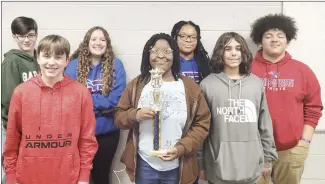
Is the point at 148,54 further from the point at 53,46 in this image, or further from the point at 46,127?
the point at 46,127

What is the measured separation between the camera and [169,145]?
6.59 ft

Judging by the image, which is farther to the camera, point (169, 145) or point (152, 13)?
point (152, 13)

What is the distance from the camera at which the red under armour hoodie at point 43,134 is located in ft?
6.10

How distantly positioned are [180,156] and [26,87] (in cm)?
86

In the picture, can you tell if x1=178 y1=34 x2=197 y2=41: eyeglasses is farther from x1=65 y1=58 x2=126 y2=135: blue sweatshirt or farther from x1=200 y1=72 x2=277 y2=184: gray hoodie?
x1=65 y1=58 x2=126 y2=135: blue sweatshirt

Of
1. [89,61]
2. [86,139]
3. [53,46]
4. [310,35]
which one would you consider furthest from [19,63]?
[310,35]

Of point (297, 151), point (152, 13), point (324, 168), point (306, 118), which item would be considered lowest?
point (324, 168)

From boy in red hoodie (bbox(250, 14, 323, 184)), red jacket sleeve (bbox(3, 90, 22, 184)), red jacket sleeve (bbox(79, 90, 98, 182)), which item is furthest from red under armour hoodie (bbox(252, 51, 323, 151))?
red jacket sleeve (bbox(3, 90, 22, 184))

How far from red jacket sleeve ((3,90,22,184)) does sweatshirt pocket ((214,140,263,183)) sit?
1047mm

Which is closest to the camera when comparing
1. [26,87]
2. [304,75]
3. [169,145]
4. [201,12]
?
[26,87]

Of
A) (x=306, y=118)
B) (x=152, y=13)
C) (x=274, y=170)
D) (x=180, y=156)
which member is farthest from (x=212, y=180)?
(x=152, y=13)

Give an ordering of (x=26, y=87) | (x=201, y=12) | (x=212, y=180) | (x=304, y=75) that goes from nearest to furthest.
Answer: (x=26, y=87) → (x=212, y=180) → (x=304, y=75) → (x=201, y=12)

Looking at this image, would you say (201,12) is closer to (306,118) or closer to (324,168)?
(306,118)

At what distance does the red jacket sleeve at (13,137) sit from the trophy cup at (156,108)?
2.17 ft
